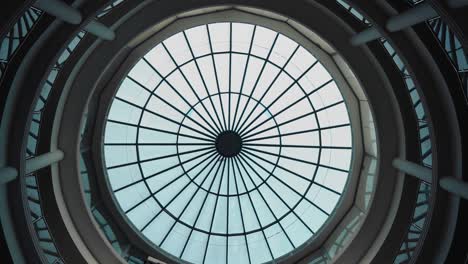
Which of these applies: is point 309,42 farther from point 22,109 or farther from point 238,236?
point 22,109

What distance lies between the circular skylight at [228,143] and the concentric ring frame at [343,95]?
1.46 ft

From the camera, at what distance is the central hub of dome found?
20141 millimetres

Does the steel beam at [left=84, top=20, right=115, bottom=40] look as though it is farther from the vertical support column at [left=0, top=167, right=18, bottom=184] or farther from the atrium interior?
the vertical support column at [left=0, top=167, right=18, bottom=184]

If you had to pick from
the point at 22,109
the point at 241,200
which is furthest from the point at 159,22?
the point at 241,200

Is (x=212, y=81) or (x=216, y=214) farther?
(x=216, y=214)

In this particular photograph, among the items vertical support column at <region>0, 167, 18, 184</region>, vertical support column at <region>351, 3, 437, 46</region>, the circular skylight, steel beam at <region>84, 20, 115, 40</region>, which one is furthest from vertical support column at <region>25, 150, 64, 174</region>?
vertical support column at <region>351, 3, 437, 46</region>

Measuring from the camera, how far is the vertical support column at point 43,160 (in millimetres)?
14031

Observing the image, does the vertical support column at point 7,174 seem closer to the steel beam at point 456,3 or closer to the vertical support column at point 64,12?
the vertical support column at point 64,12

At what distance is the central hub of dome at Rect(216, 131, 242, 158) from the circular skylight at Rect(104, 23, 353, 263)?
5cm

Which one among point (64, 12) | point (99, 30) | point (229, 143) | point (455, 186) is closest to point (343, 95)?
point (229, 143)

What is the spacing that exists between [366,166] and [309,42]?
6.43 metres

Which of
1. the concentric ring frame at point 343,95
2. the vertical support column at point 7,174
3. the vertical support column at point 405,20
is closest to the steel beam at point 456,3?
the vertical support column at point 405,20

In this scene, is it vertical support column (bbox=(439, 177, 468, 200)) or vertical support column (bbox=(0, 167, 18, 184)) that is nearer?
vertical support column (bbox=(439, 177, 468, 200))

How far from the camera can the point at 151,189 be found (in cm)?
2089
